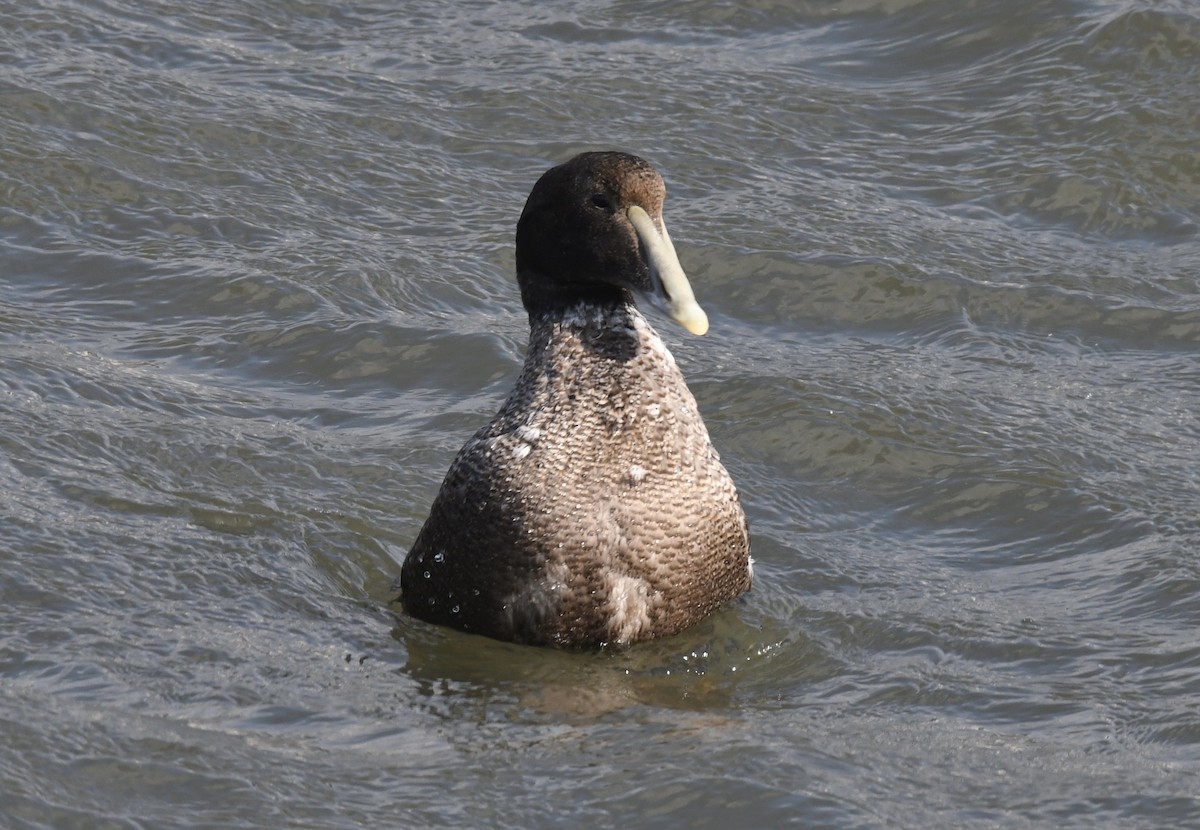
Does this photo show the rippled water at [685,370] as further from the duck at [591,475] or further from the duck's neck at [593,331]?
the duck's neck at [593,331]

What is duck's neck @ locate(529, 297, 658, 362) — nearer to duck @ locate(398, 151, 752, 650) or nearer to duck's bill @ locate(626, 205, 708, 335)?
duck @ locate(398, 151, 752, 650)

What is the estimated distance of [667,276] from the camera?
5.99 m

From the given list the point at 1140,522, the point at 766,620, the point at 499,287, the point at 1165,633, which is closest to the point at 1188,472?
the point at 1140,522

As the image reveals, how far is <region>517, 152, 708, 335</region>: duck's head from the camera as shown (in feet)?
19.8

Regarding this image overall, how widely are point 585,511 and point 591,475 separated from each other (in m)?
0.11

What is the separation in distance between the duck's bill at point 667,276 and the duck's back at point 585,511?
0.26 metres

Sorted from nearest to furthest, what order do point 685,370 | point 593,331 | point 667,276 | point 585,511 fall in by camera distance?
1. point 585,511
2. point 667,276
3. point 593,331
4. point 685,370

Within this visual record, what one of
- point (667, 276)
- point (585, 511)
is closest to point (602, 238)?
point (667, 276)

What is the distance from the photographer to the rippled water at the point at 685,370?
209 inches

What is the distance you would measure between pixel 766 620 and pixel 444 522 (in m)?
1.00

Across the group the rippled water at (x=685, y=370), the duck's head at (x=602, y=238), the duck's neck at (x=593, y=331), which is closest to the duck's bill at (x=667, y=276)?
the duck's head at (x=602, y=238)

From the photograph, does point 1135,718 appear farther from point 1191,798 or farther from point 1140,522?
point 1140,522

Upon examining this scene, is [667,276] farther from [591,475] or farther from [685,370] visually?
[685,370]

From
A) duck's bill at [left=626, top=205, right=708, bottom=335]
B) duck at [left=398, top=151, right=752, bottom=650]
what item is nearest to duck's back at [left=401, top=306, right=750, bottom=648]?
duck at [left=398, top=151, right=752, bottom=650]
